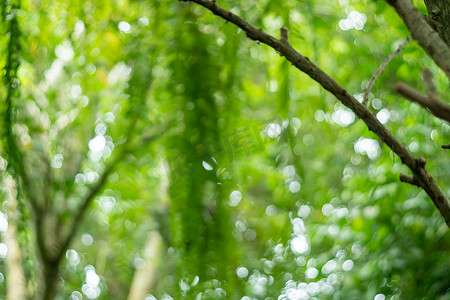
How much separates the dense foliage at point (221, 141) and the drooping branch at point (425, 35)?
0.68 feet

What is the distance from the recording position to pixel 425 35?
0.44 meters

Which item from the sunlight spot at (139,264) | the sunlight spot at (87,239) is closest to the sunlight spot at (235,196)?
the sunlight spot at (139,264)

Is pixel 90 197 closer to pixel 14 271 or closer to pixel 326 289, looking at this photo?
pixel 14 271

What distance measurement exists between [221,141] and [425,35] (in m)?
0.36

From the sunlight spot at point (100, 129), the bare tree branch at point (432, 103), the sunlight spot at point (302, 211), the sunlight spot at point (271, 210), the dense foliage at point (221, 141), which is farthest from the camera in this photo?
the sunlight spot at point (271, 210)

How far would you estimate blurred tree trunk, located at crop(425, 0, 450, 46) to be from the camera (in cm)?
45

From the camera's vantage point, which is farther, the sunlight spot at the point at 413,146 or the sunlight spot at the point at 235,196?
the sunlight spot at the point at 413,146

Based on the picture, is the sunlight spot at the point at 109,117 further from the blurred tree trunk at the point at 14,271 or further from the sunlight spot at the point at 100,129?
the blurred tree trunk at the point at 14,271

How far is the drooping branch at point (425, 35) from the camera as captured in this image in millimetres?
411

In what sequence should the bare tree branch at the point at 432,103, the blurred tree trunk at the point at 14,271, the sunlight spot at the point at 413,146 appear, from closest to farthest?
the bare tree branch at the point at 432,103
the sunlight spot at the point at 413,146
the blurred tree trunk at the point at 14,271

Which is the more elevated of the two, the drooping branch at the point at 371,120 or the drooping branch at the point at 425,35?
the drooping branch at the point at 425,35

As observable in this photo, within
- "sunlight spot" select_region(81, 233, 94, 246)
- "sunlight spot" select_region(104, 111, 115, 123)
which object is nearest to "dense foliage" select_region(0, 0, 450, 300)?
"sunlight spot" select_region(104, 111, 115, 123)

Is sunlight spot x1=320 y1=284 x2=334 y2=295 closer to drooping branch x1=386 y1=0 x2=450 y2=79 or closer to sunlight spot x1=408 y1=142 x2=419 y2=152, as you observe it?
sunlight spot x1=408 y1=142 x2=419 y2=152

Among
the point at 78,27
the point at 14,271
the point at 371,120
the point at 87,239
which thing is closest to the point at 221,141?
the point at 371,120
